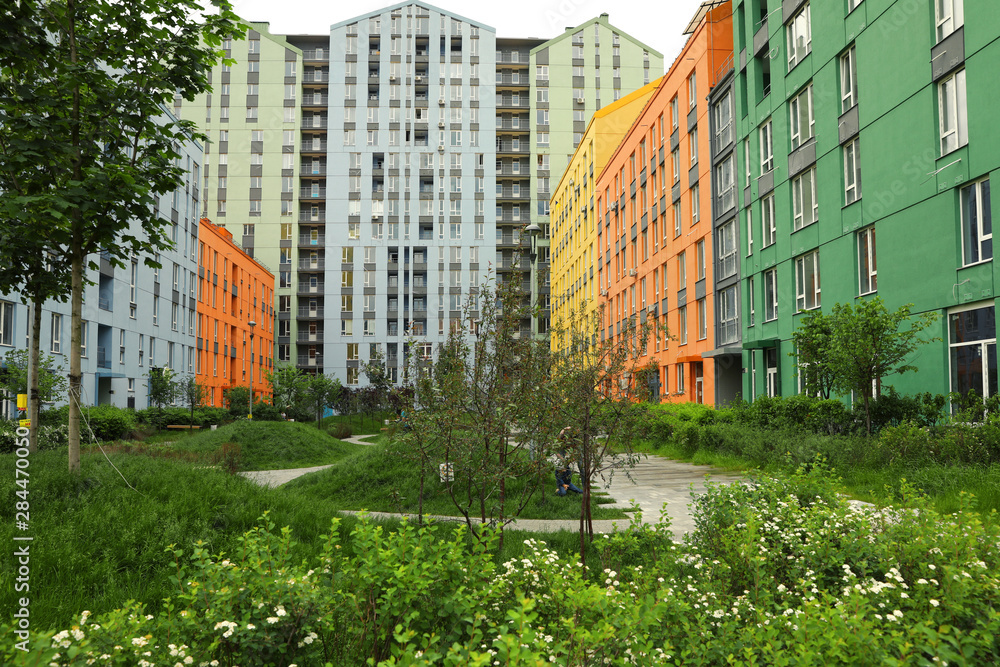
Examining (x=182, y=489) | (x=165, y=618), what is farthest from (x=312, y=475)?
(x=165, y=618)

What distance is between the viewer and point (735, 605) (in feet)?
13.6

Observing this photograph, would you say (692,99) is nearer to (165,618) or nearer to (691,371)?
(691,371)

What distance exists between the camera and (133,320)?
3956cm

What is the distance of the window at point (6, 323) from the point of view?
26.5 meters

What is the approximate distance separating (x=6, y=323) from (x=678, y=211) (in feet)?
107

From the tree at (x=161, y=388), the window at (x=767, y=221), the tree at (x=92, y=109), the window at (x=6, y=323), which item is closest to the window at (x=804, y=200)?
the window at (x=767, y=221)

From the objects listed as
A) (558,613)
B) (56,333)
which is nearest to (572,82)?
(56,333)

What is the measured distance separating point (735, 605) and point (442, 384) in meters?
4.34

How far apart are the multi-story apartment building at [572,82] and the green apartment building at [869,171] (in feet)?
154

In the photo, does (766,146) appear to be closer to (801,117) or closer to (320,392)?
(801,117)

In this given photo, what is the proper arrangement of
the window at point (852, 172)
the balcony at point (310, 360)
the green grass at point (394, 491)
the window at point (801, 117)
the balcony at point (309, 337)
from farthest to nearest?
the balcony at point (309, 337)
the balcony at point (310, 360)
the window at point (801, 117)
the window at point (852, 172)
the green grass at point (394, 491)

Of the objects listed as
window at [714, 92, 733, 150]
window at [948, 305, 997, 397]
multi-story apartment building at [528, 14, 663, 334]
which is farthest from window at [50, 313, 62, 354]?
multi-story apartment building at [528, 14, 663, 334]

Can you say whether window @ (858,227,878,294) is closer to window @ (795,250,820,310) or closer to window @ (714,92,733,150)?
window @ (795,250,820,310)

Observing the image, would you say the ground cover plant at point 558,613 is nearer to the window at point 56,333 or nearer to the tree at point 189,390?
the window at point 56,333
